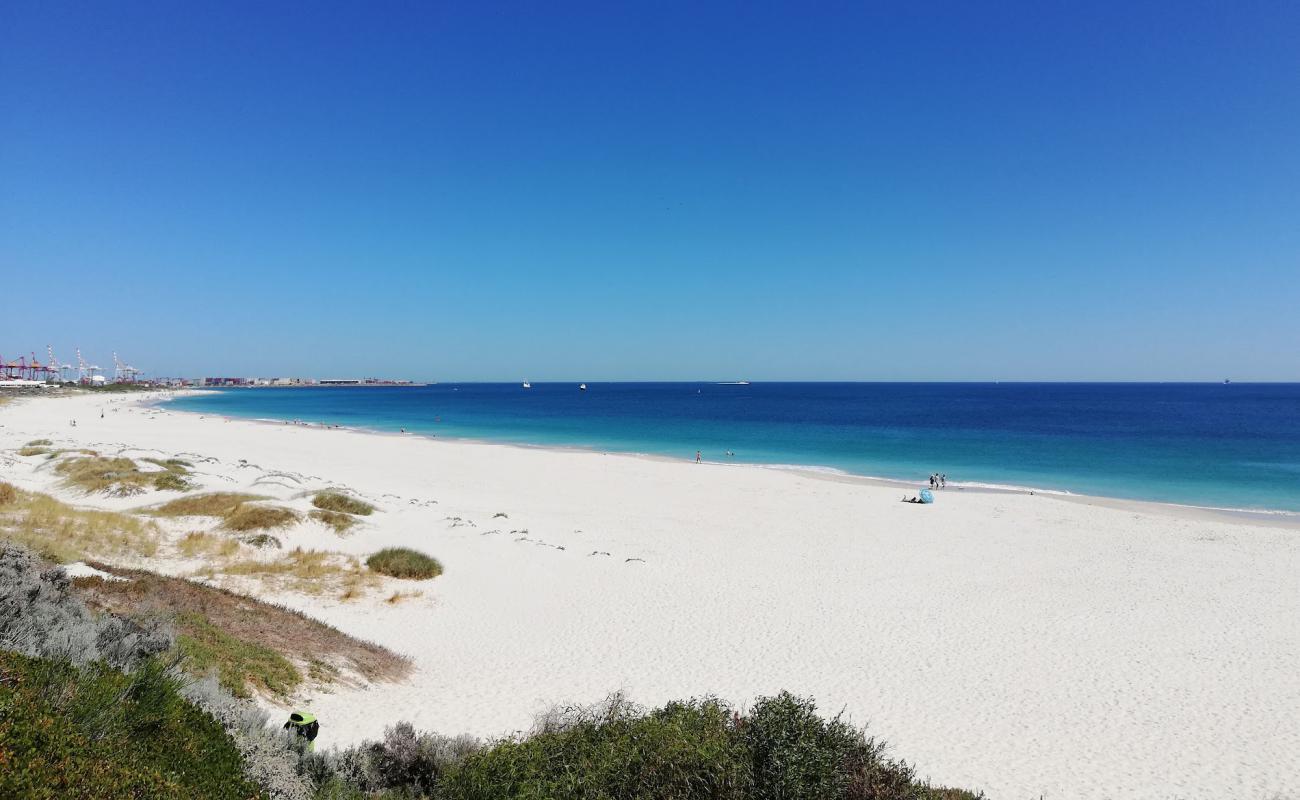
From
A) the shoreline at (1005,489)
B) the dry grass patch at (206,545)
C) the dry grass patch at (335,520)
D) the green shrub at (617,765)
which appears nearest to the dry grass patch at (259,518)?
the dry grass patch at (335,520)

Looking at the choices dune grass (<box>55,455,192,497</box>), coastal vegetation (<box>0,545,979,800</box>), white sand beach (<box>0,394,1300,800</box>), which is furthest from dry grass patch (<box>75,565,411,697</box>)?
dune grass (<box>55,455,192,497</box>)

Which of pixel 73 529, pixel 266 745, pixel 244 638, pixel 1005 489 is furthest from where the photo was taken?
pixel 1005 489

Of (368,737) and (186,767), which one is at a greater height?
(186,767)

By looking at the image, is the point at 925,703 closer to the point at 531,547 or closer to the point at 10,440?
the point at 531,547

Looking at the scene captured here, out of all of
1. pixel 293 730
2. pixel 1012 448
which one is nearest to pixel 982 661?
pixel 293 730

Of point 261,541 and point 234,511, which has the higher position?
point 234,511

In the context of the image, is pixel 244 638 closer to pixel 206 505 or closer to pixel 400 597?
pixel 400 597

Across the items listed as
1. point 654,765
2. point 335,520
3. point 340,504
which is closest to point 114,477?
point 340,504
